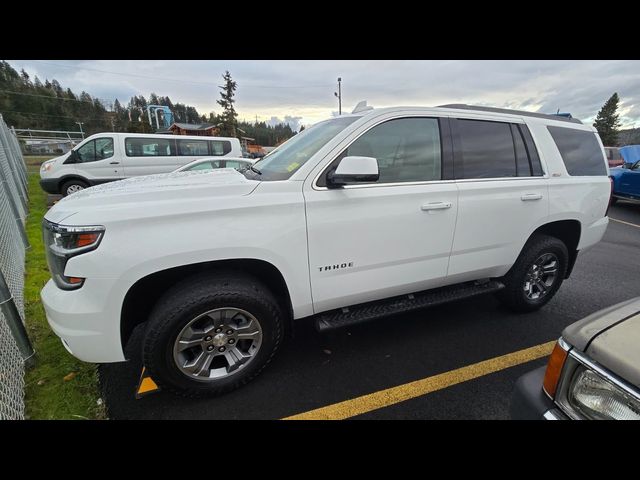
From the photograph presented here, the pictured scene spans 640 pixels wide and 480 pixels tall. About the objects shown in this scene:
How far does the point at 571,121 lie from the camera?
3.30 metres

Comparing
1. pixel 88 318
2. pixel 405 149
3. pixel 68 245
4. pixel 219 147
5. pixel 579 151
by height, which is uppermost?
pixel 219 147

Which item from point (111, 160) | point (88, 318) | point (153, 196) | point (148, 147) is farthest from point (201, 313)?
point (148, 147)

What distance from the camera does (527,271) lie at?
310 cm

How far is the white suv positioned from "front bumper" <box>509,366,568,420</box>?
1.13 metres

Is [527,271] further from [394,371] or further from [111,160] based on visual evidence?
[111,160]

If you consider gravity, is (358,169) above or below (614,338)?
above

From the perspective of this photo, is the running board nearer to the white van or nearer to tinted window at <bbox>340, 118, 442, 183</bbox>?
tinted window at <bbox>340, 118, 442, 183</bbox>

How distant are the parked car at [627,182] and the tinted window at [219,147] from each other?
13097mm

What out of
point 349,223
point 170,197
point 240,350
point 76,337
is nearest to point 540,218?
point 349,223

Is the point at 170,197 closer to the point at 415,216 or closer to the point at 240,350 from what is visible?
the point at 240,350

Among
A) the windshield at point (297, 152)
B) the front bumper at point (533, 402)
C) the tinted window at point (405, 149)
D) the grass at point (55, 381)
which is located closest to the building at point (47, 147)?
the grass at point (55, 381)

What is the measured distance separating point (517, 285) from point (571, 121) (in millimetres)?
1871

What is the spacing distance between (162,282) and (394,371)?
6.11 ft

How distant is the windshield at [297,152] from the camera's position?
2.33 meters
